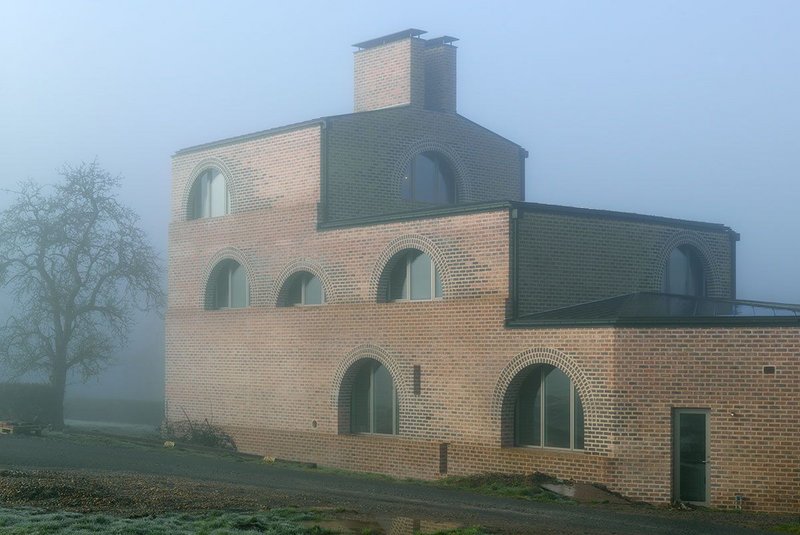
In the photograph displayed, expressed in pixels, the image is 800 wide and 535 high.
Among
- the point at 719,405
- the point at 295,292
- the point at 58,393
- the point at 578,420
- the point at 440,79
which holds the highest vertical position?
the point at 440,79

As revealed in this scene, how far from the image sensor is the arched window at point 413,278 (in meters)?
27.0

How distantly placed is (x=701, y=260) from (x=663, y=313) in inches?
203

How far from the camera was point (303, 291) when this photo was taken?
101 ft

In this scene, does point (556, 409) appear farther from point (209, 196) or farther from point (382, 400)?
point (209, 196)

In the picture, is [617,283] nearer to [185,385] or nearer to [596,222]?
[596,222]

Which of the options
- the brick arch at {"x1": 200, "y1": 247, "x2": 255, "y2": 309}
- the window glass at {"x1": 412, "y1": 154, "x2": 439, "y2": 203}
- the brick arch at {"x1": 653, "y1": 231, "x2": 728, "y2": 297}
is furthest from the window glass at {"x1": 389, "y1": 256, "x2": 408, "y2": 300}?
the brick arch at {"x1": 653, "y1": 231, "x2": 728, "y2": 297}

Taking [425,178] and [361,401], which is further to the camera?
[425,178]

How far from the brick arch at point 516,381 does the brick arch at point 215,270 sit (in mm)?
9650

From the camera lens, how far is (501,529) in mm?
16531

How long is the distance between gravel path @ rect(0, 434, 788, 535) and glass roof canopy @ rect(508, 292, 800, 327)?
3579mm

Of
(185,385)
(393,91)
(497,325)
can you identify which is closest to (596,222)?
(497,325)

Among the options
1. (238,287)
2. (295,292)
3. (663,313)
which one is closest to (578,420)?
(663,313)

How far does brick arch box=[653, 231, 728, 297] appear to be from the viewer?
28.1m

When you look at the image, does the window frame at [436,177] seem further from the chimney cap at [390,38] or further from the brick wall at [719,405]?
the brick wall at [719,405]
